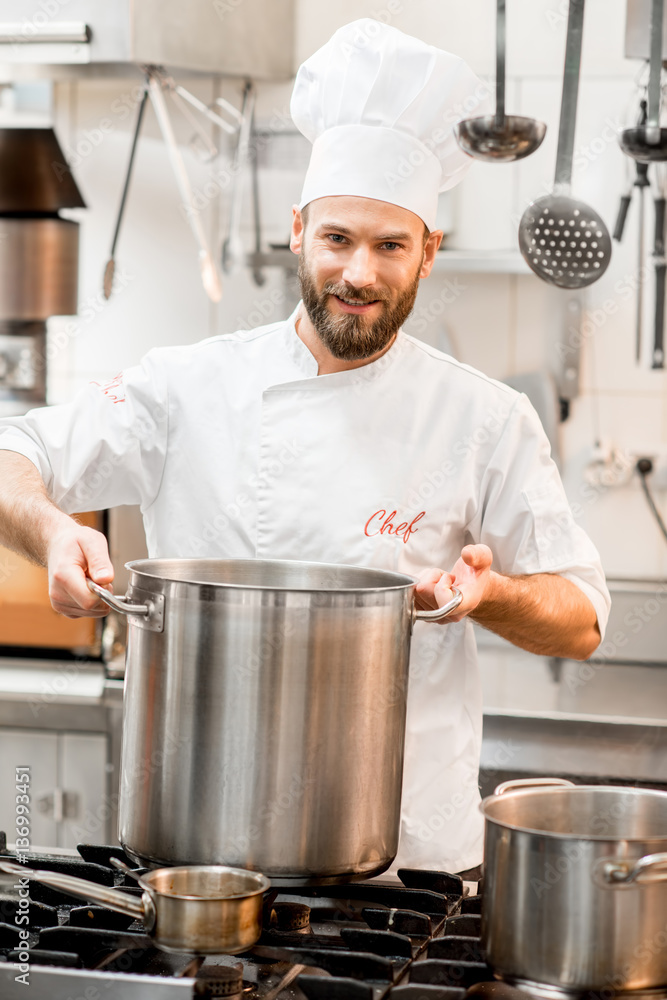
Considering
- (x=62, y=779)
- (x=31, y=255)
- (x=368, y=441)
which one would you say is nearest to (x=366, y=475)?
(x=368, y=441)

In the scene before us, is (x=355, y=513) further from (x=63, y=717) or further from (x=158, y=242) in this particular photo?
(x=158, y=242)

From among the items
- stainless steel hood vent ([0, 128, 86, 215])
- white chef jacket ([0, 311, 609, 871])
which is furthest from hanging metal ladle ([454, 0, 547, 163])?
stainless steel hood vent ([0, 128, 86, 215])

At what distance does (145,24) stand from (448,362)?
3.72 feet

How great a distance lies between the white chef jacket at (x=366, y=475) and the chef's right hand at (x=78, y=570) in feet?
0.84

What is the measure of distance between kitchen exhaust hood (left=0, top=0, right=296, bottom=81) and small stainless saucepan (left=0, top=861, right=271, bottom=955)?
65.6 inches

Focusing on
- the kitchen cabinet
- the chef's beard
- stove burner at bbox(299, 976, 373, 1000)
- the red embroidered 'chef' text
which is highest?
the chef's beard

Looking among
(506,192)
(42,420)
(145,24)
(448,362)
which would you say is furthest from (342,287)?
(506,192)

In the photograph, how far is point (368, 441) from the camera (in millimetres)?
1258

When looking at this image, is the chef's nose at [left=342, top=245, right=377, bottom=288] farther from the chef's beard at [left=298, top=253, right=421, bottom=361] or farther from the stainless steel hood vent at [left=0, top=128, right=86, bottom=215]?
the stainless steel hood vent at [left=0, top=128, right=86, bottom=215]

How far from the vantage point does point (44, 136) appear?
2.38 meters

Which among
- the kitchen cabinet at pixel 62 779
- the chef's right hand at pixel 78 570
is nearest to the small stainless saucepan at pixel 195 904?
the chef's right hand at pixel 78 570

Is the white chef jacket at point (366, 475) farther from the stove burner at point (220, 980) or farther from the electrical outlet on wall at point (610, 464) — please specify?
the electrical outlet on wall at point (610, 464)

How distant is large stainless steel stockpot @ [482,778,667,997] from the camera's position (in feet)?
2.30

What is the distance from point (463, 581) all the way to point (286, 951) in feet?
1.11
